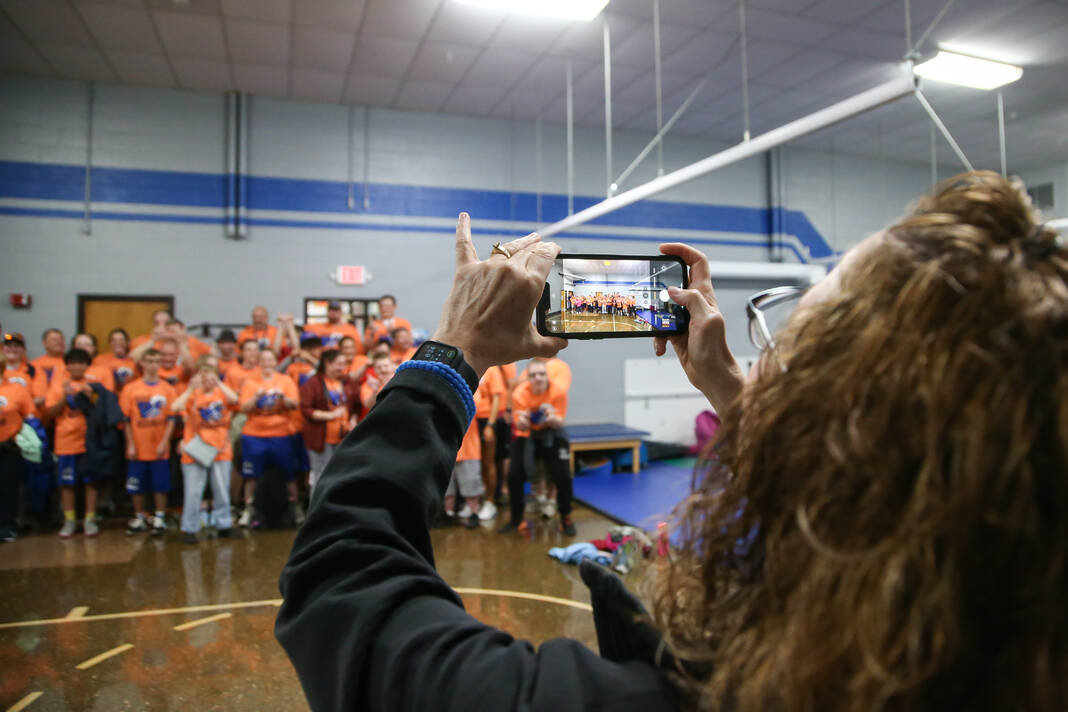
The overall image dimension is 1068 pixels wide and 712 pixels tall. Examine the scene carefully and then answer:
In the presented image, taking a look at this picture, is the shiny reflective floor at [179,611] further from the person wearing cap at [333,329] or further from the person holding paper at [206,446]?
the person wearing cap at [333,329]

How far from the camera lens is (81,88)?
21.6ft

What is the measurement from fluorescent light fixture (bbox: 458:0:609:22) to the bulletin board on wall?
3.60m

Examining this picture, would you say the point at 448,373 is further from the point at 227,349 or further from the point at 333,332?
the point at 333,332

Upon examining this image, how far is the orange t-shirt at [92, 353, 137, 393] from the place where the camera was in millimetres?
5812

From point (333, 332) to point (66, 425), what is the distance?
2485 mm

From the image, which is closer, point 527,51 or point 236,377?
point 236,377

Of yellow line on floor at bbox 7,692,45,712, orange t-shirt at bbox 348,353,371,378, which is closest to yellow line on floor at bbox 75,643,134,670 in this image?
yellow line on floor at bbox 7,692,45,712

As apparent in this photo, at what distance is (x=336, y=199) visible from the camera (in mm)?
7426

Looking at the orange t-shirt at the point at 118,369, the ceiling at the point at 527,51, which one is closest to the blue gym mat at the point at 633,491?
the ceiling at the point at 527,51

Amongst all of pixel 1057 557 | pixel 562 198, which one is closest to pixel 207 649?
pixel 1057 557

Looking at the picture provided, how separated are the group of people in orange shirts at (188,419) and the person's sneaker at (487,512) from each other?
13mm

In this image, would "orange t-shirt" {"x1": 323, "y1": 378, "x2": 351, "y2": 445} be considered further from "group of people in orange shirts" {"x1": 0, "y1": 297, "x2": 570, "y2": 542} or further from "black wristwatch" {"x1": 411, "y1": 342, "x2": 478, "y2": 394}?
"black wristwatch" {"x1": 411, "y1": 342, "x2": 478, "y2": 394}

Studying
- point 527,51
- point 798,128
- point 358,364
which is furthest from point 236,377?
point 798,128

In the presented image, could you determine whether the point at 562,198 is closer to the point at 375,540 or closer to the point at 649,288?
the point at 649,288
